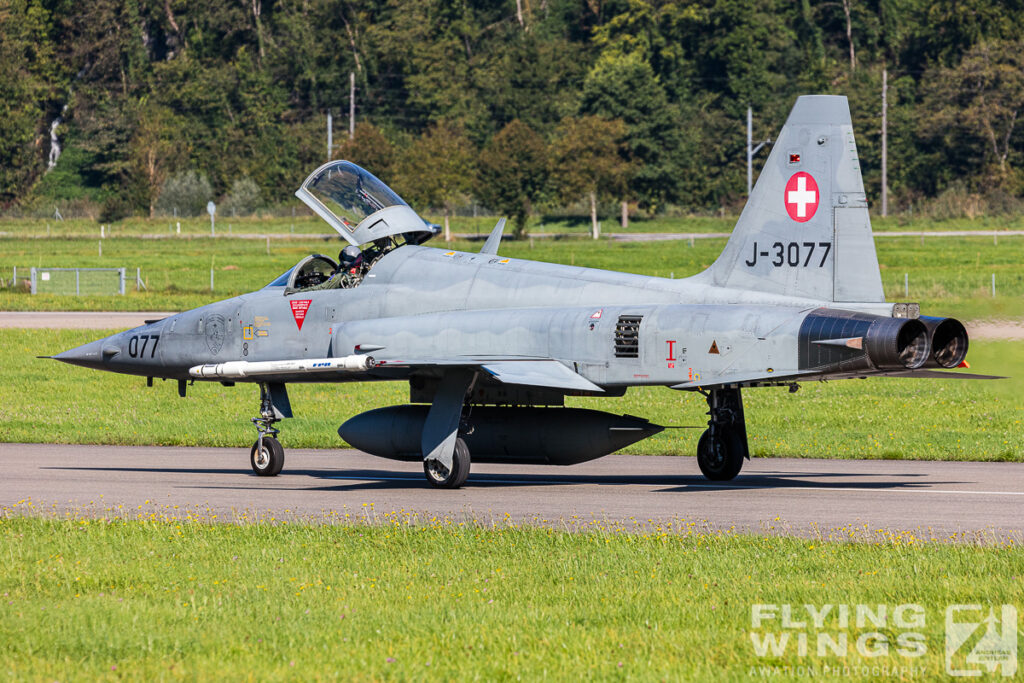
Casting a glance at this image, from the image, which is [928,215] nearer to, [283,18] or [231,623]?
[283,18]

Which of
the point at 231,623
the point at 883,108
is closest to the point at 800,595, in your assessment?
the point at 231,623

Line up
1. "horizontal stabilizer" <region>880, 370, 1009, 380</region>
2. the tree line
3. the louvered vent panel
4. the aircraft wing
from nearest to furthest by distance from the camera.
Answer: "horizontal stabilizer" <region>880, 370, 1009, 380</region>
the louvered vent panel
the aircraft wing
the tree line

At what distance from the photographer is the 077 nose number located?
51.0 ft

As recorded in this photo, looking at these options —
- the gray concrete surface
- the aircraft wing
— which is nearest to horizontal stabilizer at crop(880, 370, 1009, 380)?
the gray concrete surface

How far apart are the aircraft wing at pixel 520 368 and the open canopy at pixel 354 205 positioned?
7.98 ft

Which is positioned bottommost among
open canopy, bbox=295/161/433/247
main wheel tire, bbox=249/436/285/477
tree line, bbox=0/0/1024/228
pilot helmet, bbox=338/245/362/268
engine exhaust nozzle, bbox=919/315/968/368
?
main wheel tire, bbox=249/436/285/477

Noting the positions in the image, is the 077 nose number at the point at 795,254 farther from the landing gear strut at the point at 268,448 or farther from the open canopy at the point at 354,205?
the landing gear strut at the point at 268,448

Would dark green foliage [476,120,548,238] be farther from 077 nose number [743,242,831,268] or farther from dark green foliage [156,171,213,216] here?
077 nose number [743,242,831,268]

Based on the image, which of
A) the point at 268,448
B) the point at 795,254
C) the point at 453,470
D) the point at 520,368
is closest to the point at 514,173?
the point at 268,448

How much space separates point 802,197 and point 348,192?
243 inches

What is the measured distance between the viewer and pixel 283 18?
12888cm

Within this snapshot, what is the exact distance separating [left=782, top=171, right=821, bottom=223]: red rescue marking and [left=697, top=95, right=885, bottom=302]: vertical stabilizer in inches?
0.4

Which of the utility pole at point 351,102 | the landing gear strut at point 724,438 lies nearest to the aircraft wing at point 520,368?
the landing gear strut at point 724,438

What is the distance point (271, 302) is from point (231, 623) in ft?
32.8
